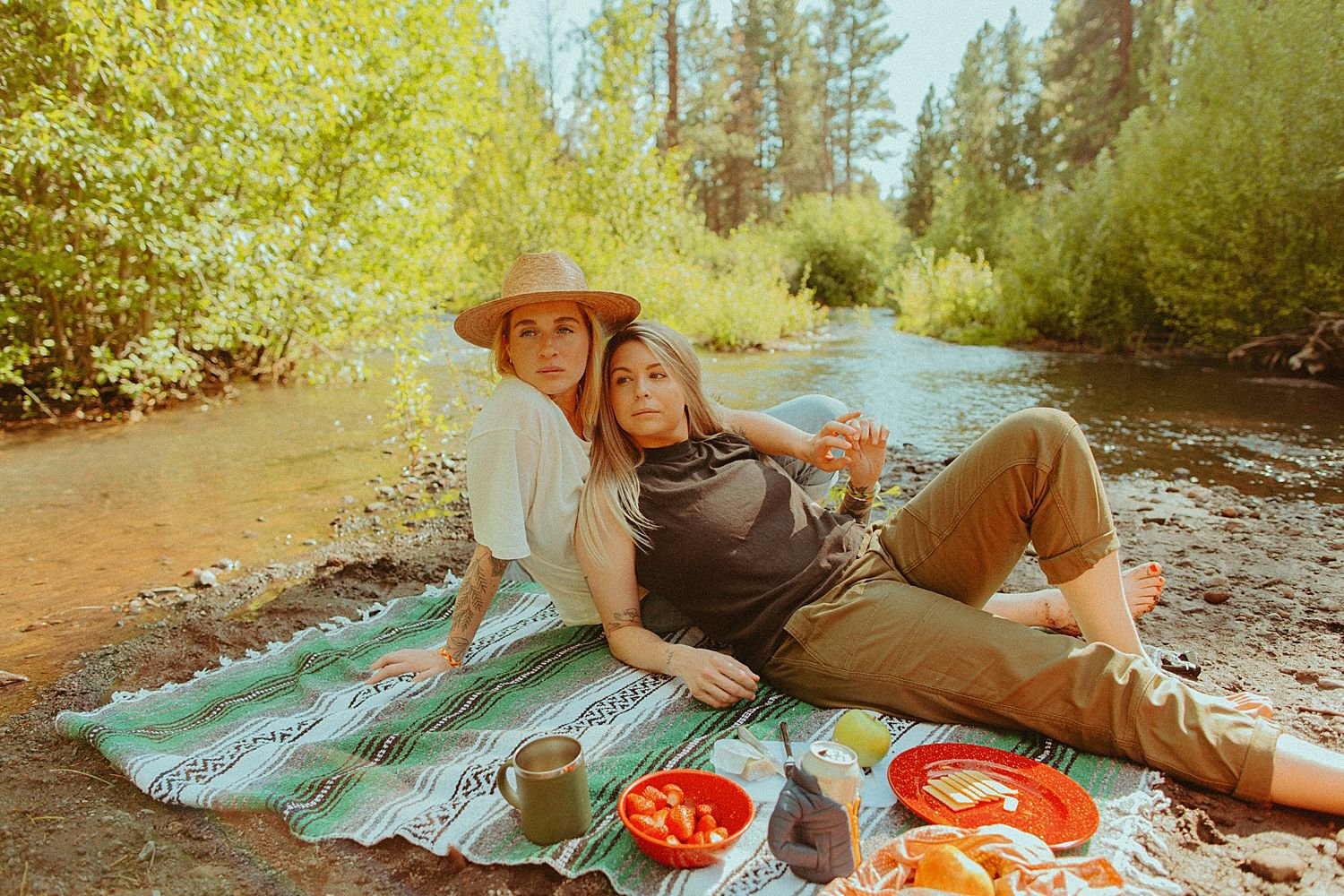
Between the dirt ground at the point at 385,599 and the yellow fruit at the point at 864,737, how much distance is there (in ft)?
2.43

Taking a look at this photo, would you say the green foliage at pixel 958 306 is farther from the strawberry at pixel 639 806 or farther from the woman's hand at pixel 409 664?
the strawberry at pixel 639 806

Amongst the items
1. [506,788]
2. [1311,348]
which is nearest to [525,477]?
[506,788]

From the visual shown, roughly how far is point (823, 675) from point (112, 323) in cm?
952

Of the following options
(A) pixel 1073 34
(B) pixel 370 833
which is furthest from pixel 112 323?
(A) pixel 1073 34

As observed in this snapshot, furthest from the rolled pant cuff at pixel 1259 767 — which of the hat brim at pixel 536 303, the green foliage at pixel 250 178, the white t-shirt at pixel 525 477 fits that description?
the green foliage at pixel 250 178

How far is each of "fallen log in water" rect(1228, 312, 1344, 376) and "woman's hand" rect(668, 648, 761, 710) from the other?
11269 millimetres

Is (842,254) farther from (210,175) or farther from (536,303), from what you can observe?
(536,303)

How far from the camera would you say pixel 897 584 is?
8.95ft

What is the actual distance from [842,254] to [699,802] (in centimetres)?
2888

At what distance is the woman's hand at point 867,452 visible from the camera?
320cm

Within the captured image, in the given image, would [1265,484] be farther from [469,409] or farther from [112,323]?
[112,323]

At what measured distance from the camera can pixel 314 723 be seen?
2867mm

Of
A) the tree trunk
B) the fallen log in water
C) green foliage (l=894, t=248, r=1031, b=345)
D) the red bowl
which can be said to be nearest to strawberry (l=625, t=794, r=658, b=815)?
the red bowl

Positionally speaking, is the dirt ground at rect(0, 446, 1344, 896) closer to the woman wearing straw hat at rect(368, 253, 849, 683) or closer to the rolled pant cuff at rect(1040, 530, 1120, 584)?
the rolled pant cuff at rect(1040, 530, 1120, 584)
